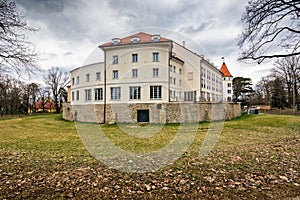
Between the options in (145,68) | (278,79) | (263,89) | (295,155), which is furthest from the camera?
(263,89)

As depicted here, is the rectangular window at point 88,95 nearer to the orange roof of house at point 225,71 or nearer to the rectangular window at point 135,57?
the rectangular window at point 135,57

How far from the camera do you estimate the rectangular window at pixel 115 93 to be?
26.8 m

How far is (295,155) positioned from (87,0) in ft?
37.9

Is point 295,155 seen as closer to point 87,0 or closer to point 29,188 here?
point 29,188

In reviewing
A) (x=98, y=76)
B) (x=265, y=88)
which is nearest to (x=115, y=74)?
(x=98, y=76)

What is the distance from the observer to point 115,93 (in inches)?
1060

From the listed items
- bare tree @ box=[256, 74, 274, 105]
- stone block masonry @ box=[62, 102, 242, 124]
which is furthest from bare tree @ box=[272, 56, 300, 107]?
stone block masonry @ box=[62, 102, 242, 124]

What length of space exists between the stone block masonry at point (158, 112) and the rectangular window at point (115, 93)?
132cm

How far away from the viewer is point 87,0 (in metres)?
10.7

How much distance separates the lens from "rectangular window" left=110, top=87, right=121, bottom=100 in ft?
87.9

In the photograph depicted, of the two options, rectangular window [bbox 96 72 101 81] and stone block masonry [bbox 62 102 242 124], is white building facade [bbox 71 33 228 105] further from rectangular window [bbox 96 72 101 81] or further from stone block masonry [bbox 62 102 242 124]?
stone block masonry [bbox 62 102 242 124]

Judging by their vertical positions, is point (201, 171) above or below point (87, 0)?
below

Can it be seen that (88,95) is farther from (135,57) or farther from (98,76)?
(135,57)

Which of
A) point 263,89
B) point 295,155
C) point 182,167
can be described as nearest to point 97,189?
point 182,167
